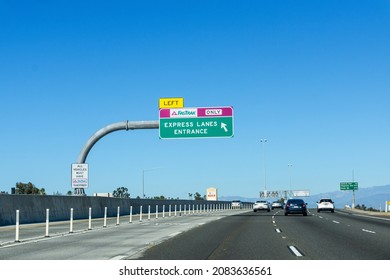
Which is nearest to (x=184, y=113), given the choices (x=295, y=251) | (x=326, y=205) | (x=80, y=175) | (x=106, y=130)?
(x=106, y=130)

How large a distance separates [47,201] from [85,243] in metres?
15.9

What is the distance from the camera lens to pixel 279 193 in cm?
16812

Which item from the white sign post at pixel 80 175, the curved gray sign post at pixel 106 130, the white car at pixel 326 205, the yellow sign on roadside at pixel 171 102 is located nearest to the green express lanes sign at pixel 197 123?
the yellow sign on roadside at pixel 171 102

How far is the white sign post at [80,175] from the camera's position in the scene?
37219mm

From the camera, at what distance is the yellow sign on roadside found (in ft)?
132

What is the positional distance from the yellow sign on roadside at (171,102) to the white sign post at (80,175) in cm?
674

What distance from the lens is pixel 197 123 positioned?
130ft

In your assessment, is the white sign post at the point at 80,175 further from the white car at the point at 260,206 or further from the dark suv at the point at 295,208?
the white car at the point at 260,206

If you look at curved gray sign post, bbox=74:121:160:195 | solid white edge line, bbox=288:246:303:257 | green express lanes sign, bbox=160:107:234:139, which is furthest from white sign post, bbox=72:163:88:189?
solid white edge line, bbox=288:246:303:257

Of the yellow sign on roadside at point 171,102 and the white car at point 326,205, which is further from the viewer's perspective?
the white car at point 326,205

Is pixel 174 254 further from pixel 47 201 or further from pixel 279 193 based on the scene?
pixel 279 193

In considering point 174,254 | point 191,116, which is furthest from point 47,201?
point 174,254

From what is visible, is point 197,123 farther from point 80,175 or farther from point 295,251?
point 295,251
